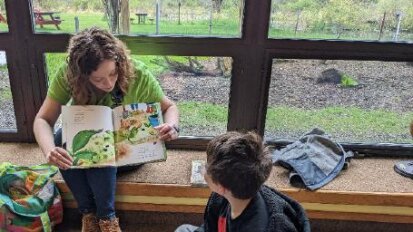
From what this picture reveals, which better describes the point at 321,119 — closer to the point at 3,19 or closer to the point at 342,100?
the point at 342,100

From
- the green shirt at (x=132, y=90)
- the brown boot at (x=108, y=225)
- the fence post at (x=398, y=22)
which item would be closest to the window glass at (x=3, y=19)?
the green shirt at (x=132, y=90)

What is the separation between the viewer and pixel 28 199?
141 centimetres

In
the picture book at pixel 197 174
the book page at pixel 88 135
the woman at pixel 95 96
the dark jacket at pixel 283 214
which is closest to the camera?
the dark jacket at pixel 283 214

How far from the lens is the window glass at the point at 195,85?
1645mm

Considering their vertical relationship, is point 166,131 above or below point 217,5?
below

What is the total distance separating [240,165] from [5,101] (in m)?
1.28

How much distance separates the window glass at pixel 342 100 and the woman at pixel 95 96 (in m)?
0.54

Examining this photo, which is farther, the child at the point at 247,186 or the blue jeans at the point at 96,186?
the blue jeans at the point at 96,186

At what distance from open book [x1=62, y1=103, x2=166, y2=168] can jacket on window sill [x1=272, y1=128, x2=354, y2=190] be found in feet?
1.76

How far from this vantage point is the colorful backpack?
1373 millimetres

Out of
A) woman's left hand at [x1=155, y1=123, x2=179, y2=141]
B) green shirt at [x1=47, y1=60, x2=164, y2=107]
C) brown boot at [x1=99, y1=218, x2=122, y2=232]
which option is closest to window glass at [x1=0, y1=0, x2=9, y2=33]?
green shirt at [x1=47, y1=60, x2=164, y2=107]

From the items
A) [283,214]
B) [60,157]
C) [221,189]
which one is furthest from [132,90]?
[283,214]

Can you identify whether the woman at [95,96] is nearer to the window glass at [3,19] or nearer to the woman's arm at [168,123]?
the woman's arm at [168,123]

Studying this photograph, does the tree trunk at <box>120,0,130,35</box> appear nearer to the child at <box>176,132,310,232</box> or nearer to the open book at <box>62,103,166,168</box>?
the open book at <box>62,103,166,168</box>
